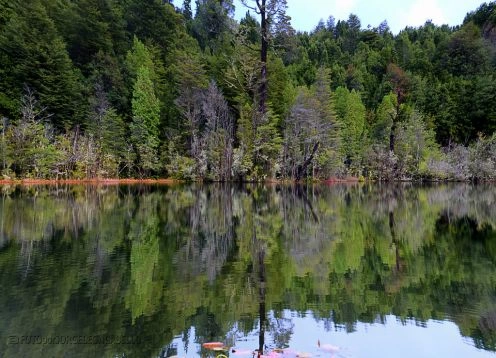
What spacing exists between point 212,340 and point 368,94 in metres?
67.0

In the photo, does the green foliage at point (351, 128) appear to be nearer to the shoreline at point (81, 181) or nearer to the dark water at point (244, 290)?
the shoreline at point (81, 181)

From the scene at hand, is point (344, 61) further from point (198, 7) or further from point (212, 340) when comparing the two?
point (212, 340)

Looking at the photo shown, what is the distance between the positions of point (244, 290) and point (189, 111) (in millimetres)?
36022

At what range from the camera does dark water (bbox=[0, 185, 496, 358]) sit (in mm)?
4887

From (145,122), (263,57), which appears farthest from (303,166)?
(145,122)

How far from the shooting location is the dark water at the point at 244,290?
489 centimetres

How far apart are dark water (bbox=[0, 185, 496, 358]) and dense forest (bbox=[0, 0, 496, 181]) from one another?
979 inches

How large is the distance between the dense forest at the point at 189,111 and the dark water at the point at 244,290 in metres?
24.9

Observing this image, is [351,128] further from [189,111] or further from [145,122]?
[145,122]

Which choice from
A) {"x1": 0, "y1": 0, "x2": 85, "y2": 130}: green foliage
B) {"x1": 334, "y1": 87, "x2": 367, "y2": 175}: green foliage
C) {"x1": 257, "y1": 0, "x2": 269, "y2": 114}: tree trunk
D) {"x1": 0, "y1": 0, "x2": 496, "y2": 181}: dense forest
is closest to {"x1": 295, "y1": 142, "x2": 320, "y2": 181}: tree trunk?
{"x1": 0, "y1": 0, "x2": 496, "y2": 181}: dense forest

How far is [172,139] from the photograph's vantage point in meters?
41.7

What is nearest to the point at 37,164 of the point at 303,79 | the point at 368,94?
the point at 303,79

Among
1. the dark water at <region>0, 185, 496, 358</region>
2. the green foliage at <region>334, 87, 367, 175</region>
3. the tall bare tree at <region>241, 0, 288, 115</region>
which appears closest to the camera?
the dark water at <region>0, 185, 496, 358</region>

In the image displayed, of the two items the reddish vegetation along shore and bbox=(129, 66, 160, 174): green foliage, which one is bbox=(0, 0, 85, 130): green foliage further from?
the reddish vegetation along shore
